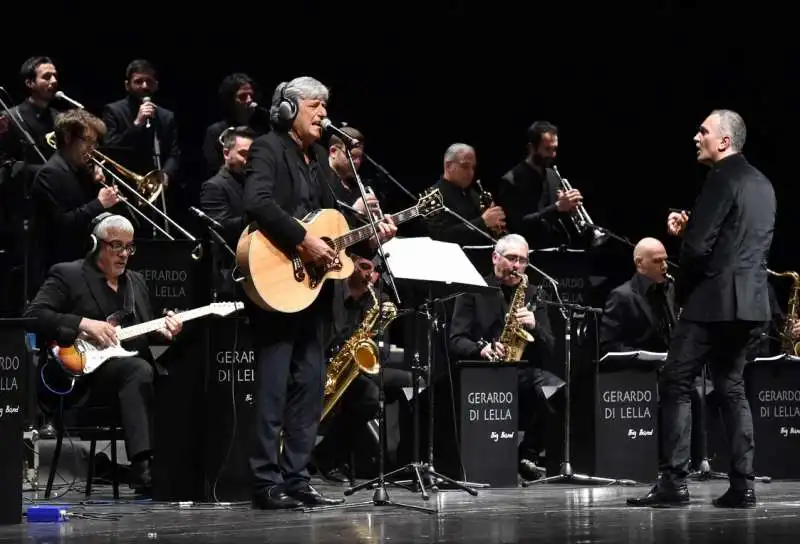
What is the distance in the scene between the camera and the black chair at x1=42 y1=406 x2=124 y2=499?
23.7ft

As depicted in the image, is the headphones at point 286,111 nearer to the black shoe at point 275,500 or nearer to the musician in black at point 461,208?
the black shoe at point 275,500

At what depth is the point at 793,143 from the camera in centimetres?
1120

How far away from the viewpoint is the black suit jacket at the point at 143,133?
374 inches

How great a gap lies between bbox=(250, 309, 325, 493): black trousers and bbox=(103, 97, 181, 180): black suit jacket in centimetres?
325

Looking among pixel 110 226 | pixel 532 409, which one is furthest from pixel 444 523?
pixel 532 409

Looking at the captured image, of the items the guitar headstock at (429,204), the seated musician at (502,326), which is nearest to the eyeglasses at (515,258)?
the seated musician at (502,326)

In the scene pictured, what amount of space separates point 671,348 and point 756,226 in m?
0.70

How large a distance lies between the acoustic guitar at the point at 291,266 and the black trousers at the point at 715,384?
1.59 m

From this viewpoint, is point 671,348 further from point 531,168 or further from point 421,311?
point 531,168

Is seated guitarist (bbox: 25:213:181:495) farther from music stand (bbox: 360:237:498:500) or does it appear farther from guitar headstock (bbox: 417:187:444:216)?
guitar headstock (bbox: 417:187:444:216)

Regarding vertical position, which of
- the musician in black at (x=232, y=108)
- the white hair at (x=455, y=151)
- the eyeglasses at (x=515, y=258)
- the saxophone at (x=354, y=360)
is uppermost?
the musician in black at (x=232, y=108)

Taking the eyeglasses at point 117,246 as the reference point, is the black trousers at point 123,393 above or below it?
below

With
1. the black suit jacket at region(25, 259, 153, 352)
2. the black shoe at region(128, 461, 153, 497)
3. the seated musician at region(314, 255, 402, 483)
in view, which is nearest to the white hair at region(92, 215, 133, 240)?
the black suit jacket at region(25, 259, 153, 352)

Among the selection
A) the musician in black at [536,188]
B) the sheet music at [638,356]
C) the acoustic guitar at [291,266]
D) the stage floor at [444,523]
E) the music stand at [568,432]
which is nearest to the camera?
the stage floor at [444,523]
